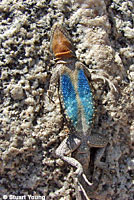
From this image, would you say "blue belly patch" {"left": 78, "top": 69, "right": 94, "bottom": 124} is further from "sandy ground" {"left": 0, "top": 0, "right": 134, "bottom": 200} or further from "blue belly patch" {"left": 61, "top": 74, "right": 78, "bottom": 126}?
"sandy ground" {"left": 0, "top": 0, "right": 134, "bottom": 200}

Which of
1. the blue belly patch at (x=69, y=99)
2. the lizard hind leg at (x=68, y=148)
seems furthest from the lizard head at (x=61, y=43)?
the lizard hind leg at (x=68, y=148)

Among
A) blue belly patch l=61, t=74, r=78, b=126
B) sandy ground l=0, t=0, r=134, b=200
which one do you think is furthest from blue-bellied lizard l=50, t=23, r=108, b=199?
sandy ground l=0, t=0, r=134, b=200

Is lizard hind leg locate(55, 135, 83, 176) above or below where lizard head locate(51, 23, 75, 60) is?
below

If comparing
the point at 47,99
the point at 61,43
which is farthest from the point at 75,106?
the point at 61,43

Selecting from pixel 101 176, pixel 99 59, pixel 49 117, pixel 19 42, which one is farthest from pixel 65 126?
pixel 19 42

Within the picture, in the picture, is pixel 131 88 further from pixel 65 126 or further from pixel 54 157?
pixel 54 157
